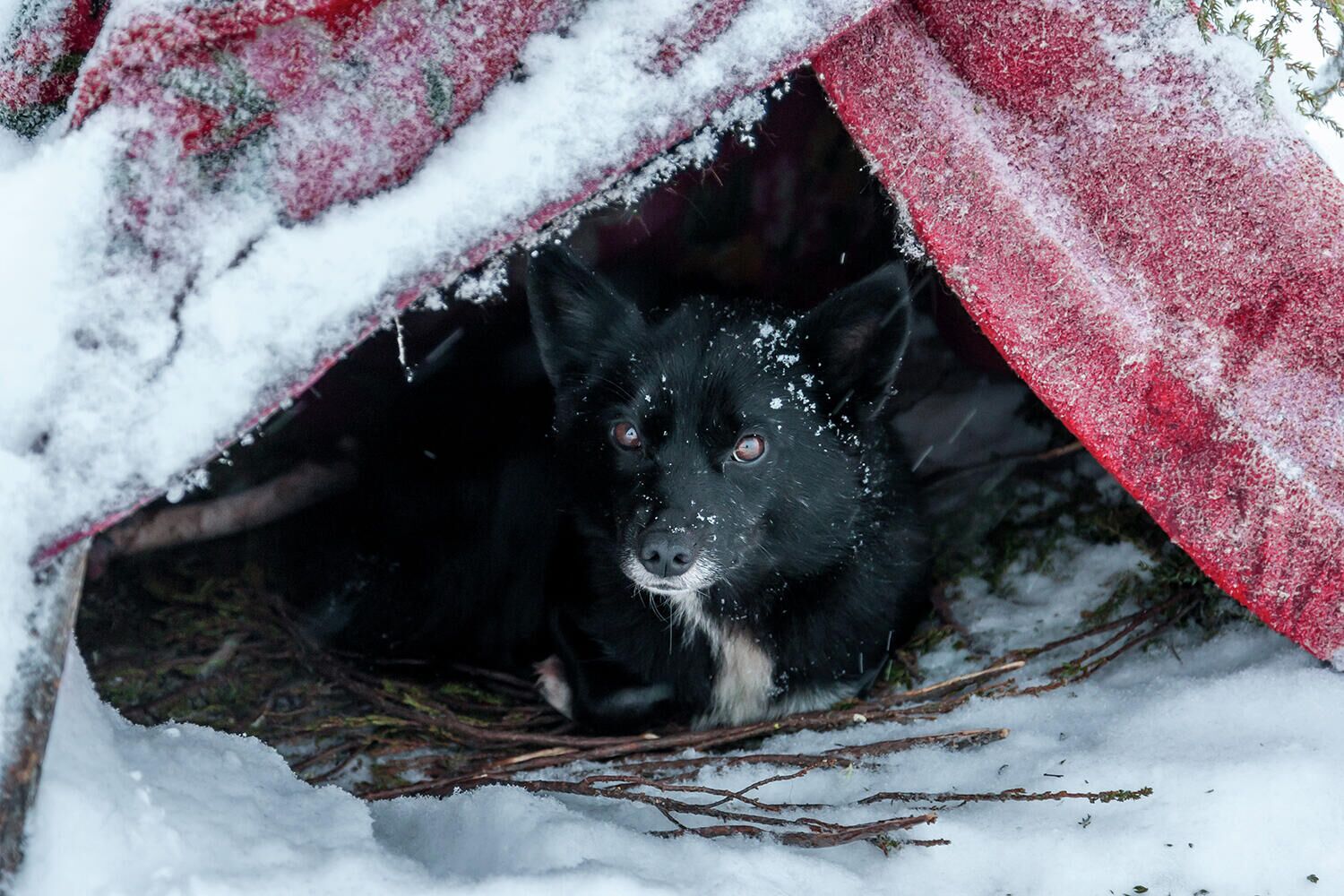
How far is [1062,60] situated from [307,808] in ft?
6.47

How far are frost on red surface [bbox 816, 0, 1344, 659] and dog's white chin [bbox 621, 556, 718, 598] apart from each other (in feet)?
2.66

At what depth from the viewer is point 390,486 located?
328cm

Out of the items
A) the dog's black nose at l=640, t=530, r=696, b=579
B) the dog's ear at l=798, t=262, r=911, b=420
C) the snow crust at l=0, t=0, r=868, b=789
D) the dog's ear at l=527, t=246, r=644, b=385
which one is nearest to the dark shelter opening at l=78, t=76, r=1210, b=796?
the dog's ear at l=527, t=246, r=644, b=385

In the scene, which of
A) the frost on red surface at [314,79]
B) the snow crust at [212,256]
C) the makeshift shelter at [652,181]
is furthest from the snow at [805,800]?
the frost on red surface at [314,79]

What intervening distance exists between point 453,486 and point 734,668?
111cm

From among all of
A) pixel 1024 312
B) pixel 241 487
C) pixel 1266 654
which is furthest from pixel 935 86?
pixel 241 487

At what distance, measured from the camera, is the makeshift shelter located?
1572 mm

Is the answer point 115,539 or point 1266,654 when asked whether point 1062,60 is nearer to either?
point 1266,654

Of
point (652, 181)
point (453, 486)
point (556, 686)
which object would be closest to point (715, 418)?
point (652, 181)

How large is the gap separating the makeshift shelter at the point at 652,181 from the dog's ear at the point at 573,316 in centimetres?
50

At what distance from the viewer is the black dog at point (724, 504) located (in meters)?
2.33

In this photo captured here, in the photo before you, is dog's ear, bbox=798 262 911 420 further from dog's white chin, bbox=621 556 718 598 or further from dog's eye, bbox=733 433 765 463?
dog's white chin, bbox=621 556 718 598

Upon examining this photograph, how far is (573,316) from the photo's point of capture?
2.50m

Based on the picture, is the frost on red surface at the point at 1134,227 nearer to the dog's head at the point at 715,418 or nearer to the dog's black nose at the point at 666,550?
the dog's head at the point at 715,418
